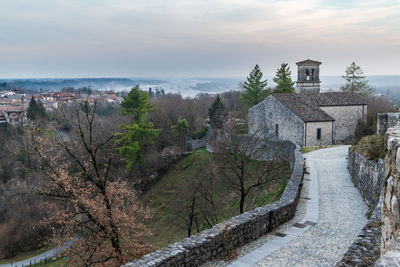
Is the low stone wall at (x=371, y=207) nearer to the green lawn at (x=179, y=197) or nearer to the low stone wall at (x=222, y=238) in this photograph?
the low stone wall at (x=222, y=238)

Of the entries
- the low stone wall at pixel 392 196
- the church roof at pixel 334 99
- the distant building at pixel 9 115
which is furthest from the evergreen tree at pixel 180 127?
the low stone wall at pixel 392 196

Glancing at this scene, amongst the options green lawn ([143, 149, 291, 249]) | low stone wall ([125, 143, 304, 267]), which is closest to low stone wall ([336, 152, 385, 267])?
low stone wall ([125, 143, 304, 267])

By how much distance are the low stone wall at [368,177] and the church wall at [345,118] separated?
20.4 metres

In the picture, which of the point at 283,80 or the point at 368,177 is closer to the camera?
the point at 368,177

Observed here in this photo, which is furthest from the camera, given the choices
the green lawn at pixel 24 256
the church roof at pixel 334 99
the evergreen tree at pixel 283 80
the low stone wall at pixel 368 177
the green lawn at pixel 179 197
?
the evergreen tree at pixel 283 80

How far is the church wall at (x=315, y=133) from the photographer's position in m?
33.7

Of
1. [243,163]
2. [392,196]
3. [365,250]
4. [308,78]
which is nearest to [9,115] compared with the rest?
[308,78]

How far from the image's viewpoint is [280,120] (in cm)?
3750

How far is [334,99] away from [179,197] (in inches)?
885

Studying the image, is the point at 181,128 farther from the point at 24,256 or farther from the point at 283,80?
the point at 24,256

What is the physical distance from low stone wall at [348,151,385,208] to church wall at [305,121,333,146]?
1550 cm

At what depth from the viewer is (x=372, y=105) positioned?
5625 cm

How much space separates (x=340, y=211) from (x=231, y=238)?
21.2 ft

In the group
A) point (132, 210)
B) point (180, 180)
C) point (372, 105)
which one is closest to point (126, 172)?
point (180, 180)
